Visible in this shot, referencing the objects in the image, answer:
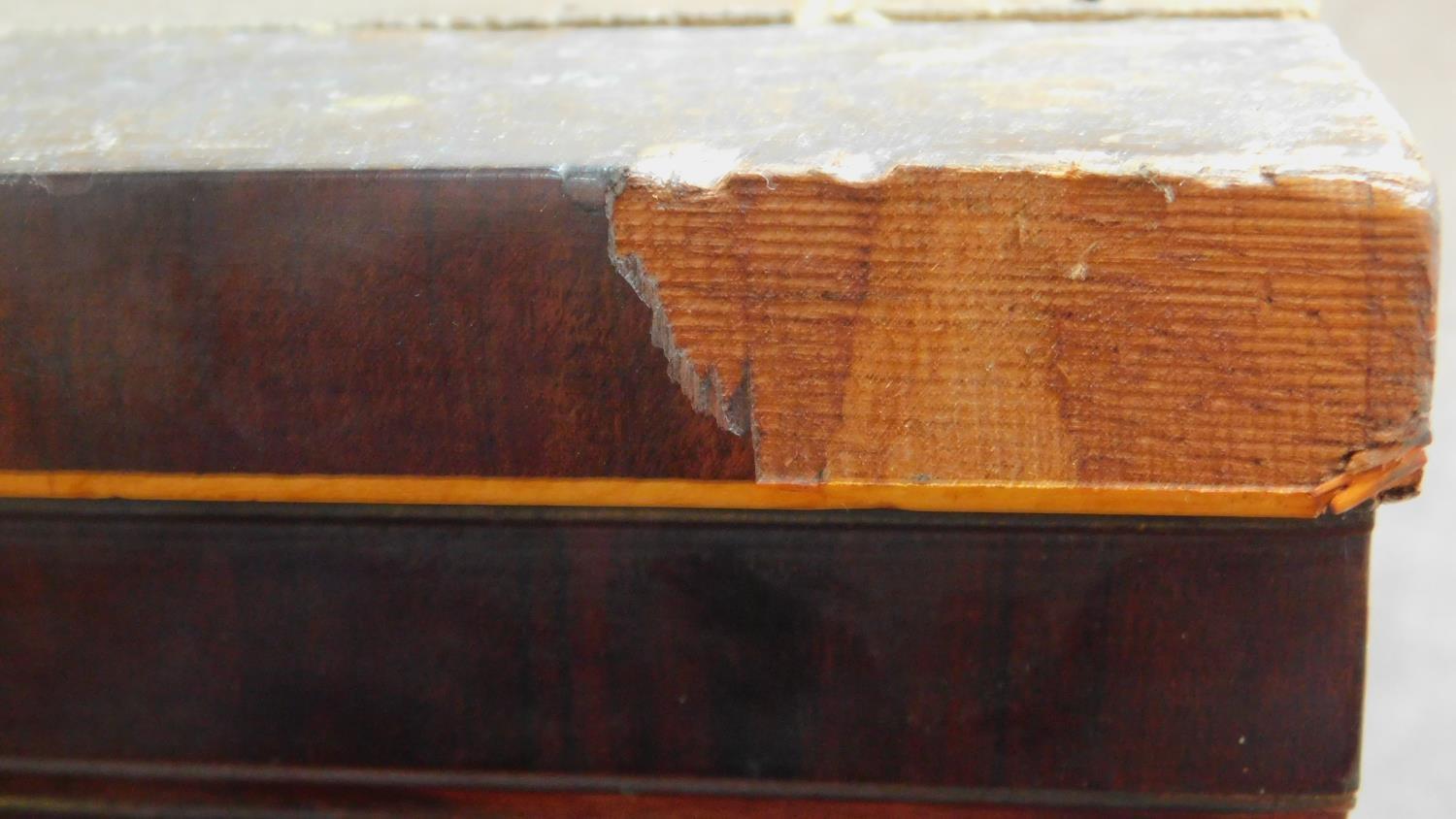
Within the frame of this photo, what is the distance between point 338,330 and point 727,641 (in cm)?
21

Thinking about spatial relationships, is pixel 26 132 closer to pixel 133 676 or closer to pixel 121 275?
pixel 121 275

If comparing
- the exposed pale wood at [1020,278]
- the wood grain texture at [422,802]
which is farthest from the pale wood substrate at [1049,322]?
the wood grain texture at [422,802]

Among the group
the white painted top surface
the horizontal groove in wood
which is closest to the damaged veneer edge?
the horizontal groove in wood

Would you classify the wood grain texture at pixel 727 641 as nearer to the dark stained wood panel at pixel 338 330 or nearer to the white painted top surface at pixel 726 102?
the dark stained wood panel at pixel 338 330

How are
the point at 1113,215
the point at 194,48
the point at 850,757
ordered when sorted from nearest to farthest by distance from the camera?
the point at 1113,215 → the point at 850,757 → the point at 194,48

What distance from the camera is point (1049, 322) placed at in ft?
1.52

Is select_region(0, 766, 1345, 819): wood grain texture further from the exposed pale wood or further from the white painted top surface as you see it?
the white painted top surface

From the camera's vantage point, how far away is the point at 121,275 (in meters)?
0.50

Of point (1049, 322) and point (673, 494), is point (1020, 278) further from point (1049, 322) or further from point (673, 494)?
point (673, 494)

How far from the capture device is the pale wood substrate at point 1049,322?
1.47 ft

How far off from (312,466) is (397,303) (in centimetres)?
8

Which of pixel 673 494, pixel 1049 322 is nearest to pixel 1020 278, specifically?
pixel 1049 322

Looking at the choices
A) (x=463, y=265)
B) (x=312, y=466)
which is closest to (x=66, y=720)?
(x=312, y=466)

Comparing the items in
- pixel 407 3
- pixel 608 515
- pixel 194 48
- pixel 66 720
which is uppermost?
pixel 407 3
